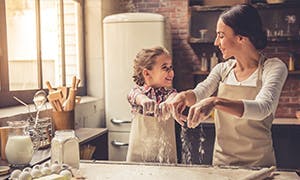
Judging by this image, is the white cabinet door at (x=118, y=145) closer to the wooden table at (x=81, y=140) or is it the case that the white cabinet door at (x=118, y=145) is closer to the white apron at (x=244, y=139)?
the wooden table at (x=81, y=140)

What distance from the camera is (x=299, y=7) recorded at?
3426mm

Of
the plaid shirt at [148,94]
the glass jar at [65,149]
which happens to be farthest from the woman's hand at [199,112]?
the plaid shirt at [148,94]

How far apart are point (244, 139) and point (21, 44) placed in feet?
5.99

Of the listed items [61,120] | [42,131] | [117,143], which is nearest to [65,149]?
[42,131]

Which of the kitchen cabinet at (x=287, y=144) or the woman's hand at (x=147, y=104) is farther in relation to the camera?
the kitchen cabinet at (x=287, y=144)

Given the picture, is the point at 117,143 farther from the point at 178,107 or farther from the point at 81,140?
the point at 178,107

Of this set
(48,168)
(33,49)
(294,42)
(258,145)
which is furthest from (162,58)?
(294,42)

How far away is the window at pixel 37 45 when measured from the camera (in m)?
2.51

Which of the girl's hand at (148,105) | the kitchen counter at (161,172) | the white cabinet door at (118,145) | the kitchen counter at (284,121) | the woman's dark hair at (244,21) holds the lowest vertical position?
the white cabinet door at (118,145)

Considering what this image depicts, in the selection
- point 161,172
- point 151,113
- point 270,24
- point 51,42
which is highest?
point 270,24

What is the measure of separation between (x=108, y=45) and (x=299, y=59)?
1858 millimetres

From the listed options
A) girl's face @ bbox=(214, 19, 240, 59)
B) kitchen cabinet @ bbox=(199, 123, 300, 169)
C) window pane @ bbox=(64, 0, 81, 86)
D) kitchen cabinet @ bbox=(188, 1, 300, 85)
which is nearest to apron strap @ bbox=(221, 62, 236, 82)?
girl's face @ bbox=(214, 19, 240, 59)

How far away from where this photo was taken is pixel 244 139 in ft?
5.41

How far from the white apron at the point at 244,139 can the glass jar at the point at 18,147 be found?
842mm
